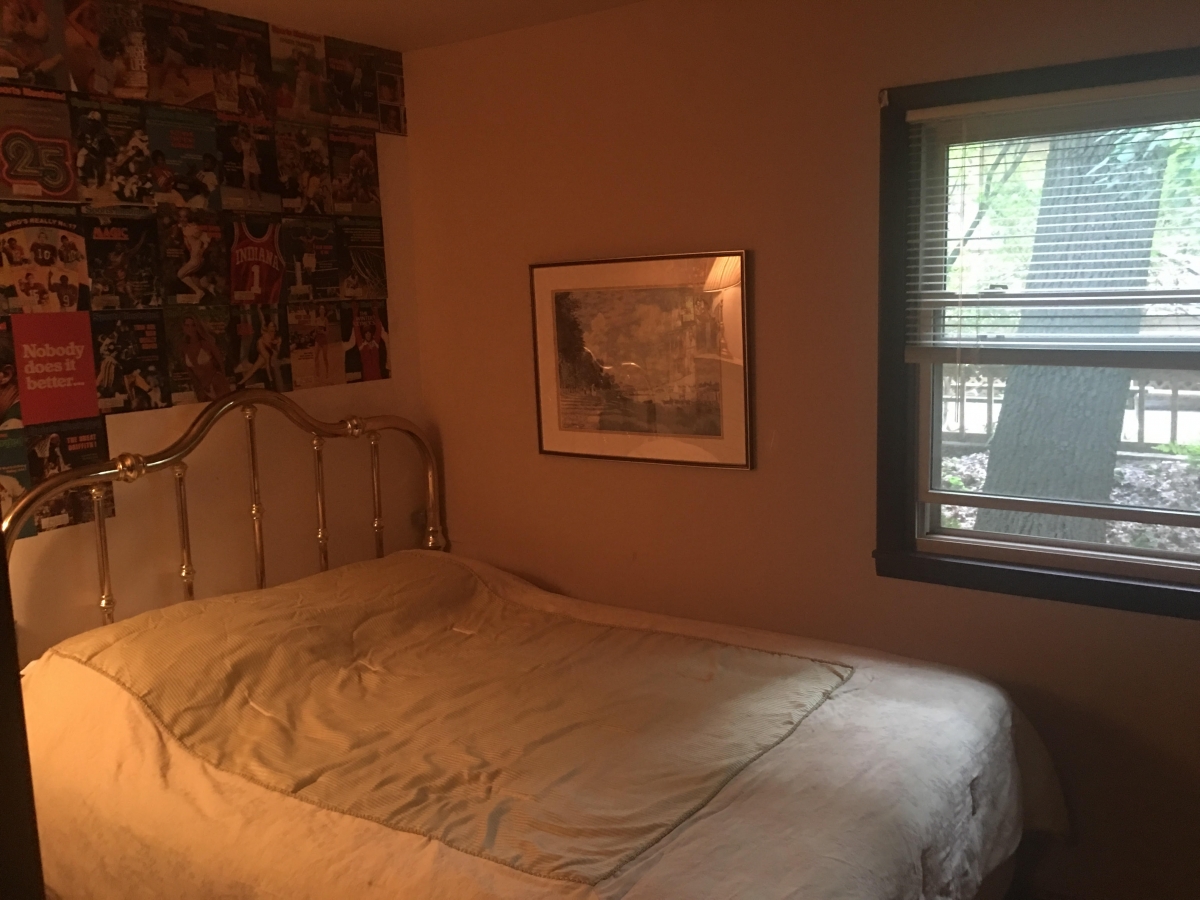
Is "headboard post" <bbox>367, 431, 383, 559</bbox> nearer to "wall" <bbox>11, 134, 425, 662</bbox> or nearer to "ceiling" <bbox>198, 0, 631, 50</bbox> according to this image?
"wall" <bbox>11, 134, 425, 662</bbox>

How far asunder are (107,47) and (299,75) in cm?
57

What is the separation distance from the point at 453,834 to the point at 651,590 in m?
1.33

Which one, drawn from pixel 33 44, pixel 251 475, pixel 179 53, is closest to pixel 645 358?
pixel 251 475

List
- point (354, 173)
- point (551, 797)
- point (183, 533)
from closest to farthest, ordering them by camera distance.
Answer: point (551, 797), point (183, 533), point (354, 173)

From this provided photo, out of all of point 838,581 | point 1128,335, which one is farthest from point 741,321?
point 1128,335

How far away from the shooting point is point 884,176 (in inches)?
94.7

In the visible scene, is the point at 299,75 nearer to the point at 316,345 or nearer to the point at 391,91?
the point at 391,91

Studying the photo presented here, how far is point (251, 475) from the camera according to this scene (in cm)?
279

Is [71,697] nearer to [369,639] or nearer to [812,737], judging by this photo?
[369,639]

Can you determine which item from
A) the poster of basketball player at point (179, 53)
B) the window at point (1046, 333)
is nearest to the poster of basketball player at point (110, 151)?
the poster of basketball player at point (179, 53)

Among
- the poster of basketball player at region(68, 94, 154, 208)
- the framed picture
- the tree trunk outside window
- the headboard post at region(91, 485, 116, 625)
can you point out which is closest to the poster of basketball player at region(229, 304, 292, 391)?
the poster of basketball player at region(68, 94, 154, 208)

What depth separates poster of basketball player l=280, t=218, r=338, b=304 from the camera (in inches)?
115

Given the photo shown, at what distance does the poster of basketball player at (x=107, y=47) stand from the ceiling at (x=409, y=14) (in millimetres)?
209

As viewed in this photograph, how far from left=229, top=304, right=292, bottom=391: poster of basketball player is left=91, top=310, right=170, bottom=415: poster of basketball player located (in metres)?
0.22
